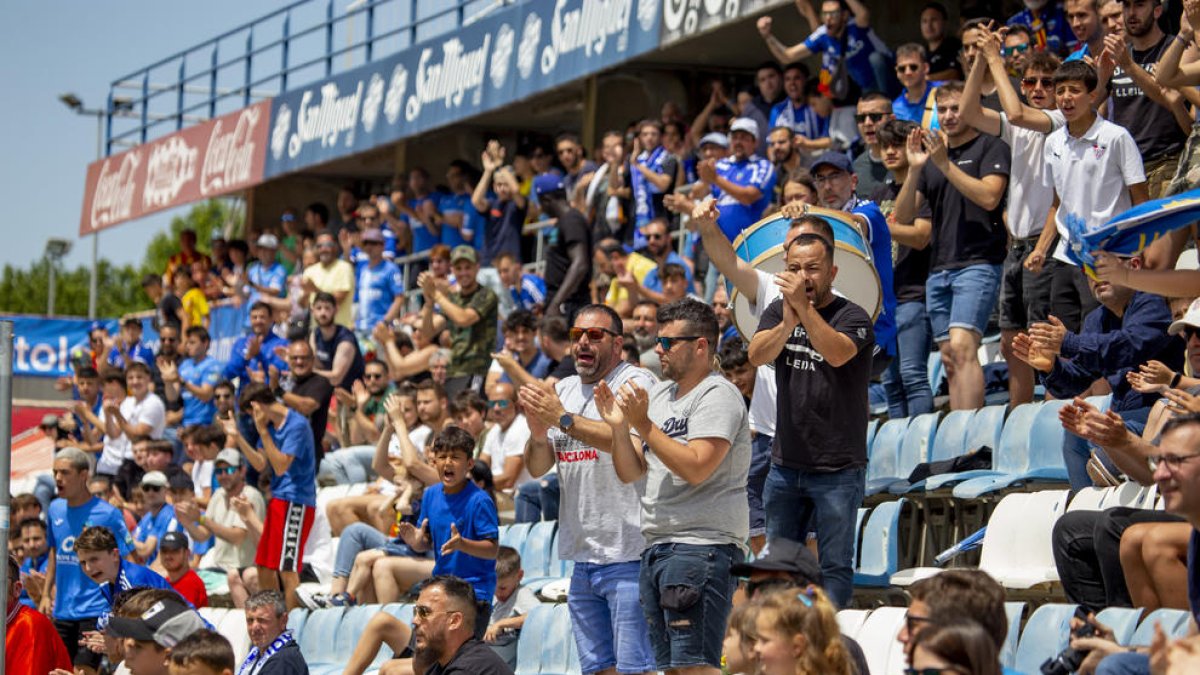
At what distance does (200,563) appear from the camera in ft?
43.1

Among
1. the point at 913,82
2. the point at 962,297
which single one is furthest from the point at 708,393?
→ the point at 913,82

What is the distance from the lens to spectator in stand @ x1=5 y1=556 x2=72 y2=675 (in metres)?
8.69

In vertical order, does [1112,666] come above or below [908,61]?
below

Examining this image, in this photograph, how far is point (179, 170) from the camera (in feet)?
80.3

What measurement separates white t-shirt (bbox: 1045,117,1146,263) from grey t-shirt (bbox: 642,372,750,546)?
2.76 m

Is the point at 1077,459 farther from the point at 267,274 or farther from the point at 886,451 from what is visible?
the point at 267,274

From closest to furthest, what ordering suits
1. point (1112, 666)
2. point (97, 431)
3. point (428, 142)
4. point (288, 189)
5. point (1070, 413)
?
1. point (1112, 666)
2. point (1070, 413)
3. point (97, 431)
4. point (428, 142)
5. point (288, 189)

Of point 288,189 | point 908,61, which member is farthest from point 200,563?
point 288,189

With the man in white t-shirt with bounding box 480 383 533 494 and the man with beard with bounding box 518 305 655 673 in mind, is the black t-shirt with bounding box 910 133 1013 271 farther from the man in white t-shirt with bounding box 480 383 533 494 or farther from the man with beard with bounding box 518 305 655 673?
the man in white t-shirt with bounding box 480 383 533 494

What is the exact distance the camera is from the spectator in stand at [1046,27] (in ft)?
37.6

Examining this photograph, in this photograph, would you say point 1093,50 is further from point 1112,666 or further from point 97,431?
point 97,431

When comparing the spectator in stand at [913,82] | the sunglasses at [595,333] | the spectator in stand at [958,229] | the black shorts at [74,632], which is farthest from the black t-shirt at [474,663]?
the spectator in stand at [913,82]

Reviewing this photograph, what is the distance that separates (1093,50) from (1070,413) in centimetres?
487

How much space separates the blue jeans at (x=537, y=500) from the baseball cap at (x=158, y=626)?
3.64 metres
